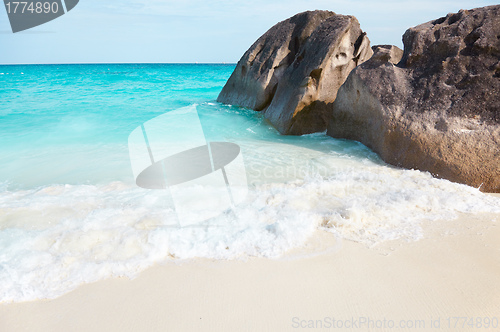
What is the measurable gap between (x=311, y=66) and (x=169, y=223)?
15.1ft

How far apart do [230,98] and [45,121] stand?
191 inches

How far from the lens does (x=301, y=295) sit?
2.18 metres

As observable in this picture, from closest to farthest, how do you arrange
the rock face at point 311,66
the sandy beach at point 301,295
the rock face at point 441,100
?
the sandy beach at point 301,295 → the rock face at point 441,100 → the rock face at point 311,66

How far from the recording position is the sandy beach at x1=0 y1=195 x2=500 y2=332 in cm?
198

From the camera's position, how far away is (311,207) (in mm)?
3352

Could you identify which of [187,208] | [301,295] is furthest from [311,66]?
[301,295]

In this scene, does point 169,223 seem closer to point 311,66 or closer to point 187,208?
point 187,208

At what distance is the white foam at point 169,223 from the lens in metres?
2.44

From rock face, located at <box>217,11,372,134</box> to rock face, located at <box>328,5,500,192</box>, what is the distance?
3.86 feet

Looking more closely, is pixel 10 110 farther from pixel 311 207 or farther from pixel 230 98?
pixel 311 207

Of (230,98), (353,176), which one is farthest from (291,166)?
(230,98)

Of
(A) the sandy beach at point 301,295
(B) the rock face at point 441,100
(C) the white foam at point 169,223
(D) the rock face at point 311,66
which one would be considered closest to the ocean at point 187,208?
(C) the white foam at point 169,223

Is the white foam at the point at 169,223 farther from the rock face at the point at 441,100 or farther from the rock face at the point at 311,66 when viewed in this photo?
the rock face at the point at 311,66

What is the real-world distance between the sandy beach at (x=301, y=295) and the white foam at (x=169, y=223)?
0.47 feet
